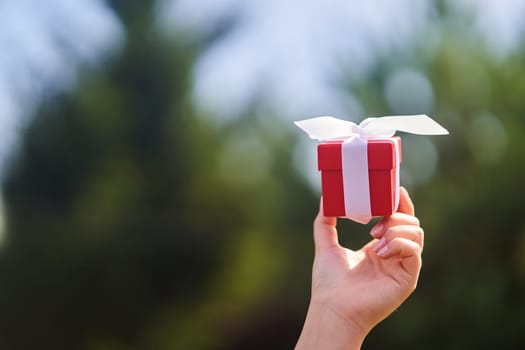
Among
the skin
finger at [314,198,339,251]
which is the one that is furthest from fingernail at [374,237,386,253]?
finger at [314,198,339,251]

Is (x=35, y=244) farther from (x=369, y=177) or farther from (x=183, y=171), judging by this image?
(x=369, y=177)

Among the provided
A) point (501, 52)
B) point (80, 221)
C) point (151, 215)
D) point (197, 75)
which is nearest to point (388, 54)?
point (501, 52)

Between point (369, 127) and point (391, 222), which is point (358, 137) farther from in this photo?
point (391, 222)

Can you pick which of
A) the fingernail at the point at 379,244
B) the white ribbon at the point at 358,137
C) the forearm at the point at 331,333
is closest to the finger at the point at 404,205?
the white ribbon at the point at 358,137

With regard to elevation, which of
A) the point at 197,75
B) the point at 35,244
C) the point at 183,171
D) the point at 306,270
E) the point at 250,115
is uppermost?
the point at 197,75

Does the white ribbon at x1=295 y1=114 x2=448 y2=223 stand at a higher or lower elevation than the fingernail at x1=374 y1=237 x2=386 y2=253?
higher

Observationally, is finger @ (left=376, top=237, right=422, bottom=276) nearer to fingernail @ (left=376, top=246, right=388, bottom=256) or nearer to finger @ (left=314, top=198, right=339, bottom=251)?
fingernail @ (left=376, top=246, right=388, bottom=256)
